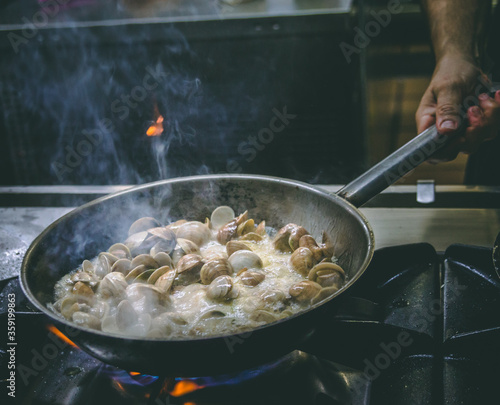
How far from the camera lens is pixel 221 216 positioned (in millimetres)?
1464

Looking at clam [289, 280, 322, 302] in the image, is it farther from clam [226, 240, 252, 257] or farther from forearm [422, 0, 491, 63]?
forearm [422, 0, 491, 63]

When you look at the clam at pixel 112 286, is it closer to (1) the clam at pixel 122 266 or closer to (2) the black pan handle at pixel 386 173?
(1) the clam at pixel 122 266

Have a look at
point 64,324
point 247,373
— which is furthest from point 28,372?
point 247,373

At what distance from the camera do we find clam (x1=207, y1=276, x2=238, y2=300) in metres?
1.08

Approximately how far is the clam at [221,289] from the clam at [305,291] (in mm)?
148

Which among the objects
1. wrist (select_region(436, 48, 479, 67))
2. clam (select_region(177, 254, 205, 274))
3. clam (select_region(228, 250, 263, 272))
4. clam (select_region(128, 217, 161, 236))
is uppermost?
wrist (select_region(436, 48, 479, 67))

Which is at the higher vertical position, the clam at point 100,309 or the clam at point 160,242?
the clam at point 160,242

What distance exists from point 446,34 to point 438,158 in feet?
1.81

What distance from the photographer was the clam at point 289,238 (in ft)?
4.20

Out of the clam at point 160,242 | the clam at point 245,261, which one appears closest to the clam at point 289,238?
the clam at point 245,261

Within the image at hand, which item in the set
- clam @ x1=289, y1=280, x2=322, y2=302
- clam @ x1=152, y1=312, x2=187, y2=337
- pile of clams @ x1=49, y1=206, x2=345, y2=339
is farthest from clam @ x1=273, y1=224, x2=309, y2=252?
clam @ x1=152, y1=312, x2=187, y2=337

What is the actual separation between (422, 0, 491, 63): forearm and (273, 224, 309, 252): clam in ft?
2.80

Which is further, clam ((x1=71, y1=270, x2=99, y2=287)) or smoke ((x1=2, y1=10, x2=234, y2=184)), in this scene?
smoke ((x1=2, y1=10, x2=234, y2=184))

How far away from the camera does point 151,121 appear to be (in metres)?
2.59
